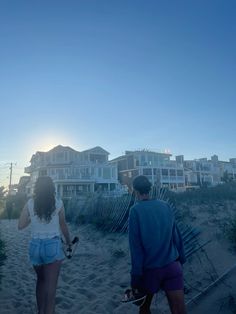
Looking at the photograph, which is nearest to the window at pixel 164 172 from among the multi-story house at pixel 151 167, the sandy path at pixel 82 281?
the multi-story house at pixel 151 167

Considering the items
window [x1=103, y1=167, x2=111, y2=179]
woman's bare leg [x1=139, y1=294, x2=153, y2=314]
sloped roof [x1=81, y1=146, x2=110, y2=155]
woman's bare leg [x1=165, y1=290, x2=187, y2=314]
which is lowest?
woman's bare leg [x1=139, y1=294, x2=153, y2=314]

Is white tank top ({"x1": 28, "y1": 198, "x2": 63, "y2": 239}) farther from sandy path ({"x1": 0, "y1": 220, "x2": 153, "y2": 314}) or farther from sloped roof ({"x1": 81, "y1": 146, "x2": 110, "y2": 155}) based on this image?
sloped roof ({"x1": 81, "y1": 146, "x2": 110, "y2": 155})

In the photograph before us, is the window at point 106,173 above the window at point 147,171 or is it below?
below

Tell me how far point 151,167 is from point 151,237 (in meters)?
57.4

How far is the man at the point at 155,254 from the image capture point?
8.81 feet

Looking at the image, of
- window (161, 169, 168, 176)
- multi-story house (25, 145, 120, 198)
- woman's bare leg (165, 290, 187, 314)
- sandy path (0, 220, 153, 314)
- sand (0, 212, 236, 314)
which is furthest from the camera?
window (161, 169, 168, 176)

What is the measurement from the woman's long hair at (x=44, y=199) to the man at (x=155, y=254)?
968 mm

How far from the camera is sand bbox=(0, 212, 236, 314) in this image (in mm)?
4785

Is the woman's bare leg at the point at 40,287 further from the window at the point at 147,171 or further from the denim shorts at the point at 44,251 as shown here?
the window at the point at 147,171

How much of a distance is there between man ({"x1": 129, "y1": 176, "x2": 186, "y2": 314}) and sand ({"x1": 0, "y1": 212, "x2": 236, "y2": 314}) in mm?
2059

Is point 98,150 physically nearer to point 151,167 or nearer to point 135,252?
point 151,167

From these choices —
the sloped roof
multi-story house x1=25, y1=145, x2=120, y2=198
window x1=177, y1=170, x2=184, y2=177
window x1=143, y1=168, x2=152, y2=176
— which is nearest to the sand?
multi-story house x1=25, y1=145, x2=120, y2=198

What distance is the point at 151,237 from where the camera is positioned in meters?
2.76

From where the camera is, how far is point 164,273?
270 centimetres
